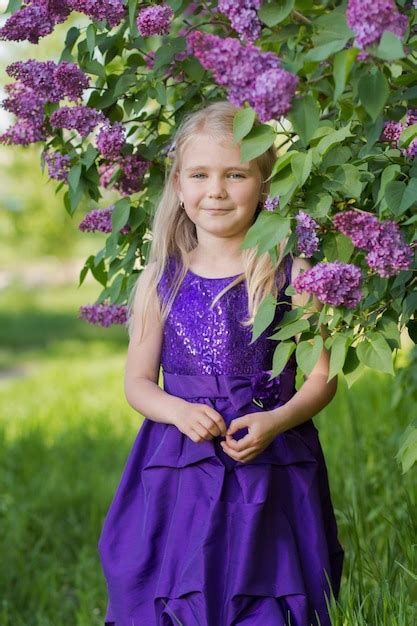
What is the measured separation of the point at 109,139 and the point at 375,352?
915 millimetres

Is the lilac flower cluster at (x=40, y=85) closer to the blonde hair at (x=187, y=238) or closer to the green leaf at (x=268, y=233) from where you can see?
the blonde hair at (x=187, y=238)

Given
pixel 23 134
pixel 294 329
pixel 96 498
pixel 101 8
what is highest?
pixel 101 8

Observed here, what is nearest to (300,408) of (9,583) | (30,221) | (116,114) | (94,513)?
(116,114)

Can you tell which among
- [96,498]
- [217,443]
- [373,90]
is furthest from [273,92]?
[96,498]

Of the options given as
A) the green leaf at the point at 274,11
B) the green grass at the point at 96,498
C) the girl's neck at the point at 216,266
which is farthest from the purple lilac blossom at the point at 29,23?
the green grass at the point at 96,498

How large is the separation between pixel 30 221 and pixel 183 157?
13393 mm

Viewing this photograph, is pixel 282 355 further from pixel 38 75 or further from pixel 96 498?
pixel 96 498

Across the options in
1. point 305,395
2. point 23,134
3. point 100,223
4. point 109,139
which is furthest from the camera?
point 100,223

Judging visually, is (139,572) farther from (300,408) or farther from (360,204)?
(360,204)

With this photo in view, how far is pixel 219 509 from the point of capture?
2521mm

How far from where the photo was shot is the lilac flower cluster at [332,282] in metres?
2.10

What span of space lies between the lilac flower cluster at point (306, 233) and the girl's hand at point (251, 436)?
43 cm

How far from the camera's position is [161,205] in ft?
9.48

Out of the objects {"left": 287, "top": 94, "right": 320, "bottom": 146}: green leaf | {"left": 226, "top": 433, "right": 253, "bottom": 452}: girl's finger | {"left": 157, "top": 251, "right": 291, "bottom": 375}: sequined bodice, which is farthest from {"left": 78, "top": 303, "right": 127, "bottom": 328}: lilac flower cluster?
{"left": 287, "top": 94, "right": 320, "bottom": 146}: green leaf
